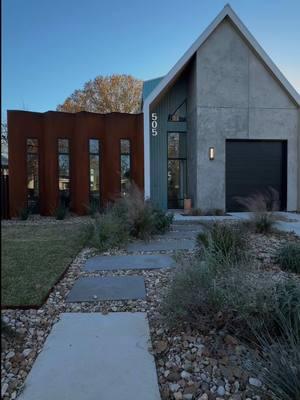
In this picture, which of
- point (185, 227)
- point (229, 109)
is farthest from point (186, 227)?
point (229, 109)

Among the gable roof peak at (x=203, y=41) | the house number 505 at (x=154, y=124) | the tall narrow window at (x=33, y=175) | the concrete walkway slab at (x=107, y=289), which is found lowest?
the concrete walkway slab at (x=107, y=289)

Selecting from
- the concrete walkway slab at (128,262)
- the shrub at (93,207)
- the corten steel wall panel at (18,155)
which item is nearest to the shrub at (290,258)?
the concrete walkway slab at (128,262)

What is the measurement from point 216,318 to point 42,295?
6.56 ft

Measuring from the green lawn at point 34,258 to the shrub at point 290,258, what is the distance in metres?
3.27

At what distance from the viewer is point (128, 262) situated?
17.2 ft

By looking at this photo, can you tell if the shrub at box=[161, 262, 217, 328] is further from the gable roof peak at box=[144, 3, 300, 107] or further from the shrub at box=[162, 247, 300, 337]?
the gable roof peak at box=[144, 3, 300, 107]

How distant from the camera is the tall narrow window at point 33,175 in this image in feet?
38.8

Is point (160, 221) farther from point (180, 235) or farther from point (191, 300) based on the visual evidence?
point (191, 300)

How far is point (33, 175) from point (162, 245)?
7.41 m

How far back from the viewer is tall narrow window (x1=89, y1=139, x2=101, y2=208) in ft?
39.3

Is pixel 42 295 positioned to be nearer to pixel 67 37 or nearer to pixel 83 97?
pixel 67 37

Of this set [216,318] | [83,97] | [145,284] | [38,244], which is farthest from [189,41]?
[83,97]

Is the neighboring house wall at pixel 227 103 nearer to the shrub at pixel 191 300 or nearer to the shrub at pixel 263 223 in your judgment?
the shrub at pixel 263 223

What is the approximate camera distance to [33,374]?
222 centimetres
